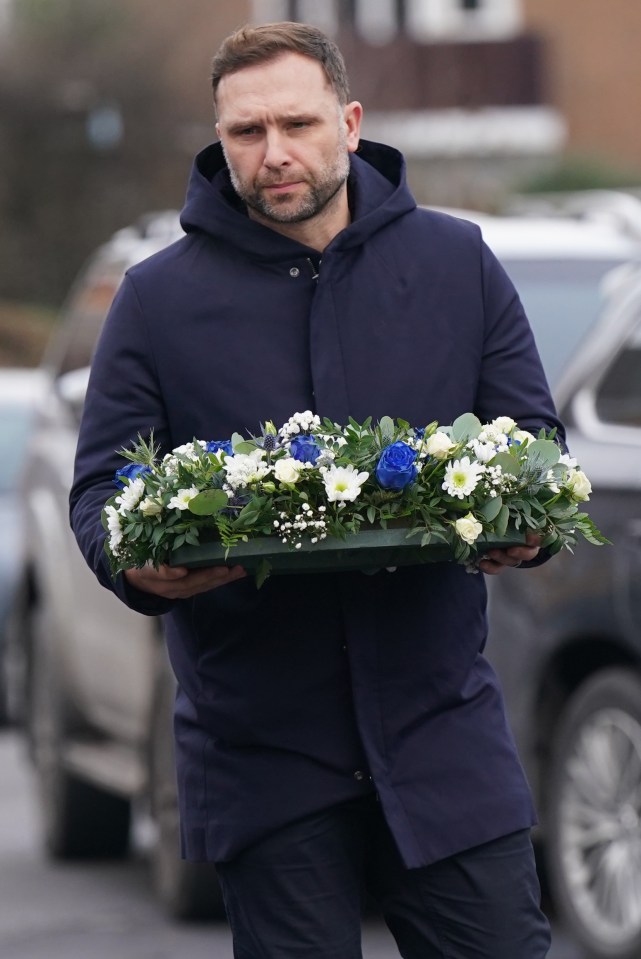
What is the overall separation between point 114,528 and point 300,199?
2.11 ft

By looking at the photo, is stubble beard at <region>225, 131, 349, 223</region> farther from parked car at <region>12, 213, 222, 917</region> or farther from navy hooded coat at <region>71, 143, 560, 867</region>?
parked car at <region>12, 213, 222, 917</region>

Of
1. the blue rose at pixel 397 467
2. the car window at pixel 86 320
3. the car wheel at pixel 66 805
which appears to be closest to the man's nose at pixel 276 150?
the blue rose at pixel 397 467

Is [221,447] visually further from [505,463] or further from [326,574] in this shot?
[505,463]

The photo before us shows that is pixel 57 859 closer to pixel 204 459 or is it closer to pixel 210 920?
pixel 210 920

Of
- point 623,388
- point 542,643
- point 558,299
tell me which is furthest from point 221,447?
point 558,299

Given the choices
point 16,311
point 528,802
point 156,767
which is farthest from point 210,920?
point 16,311

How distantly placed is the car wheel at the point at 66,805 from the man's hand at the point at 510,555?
4.99 m

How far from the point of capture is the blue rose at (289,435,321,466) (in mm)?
3535

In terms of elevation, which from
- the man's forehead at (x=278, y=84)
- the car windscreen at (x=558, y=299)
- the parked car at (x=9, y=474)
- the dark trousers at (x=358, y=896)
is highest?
the man's forehead at (x=278, y=84)

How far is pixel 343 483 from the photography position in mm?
3520

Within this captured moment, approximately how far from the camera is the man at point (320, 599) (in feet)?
12.2

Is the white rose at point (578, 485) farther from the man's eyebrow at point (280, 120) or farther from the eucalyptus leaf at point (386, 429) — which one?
the man's eyebrow at point (280, 120)

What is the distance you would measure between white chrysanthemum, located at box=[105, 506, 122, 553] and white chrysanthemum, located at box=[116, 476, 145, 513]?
0.01m

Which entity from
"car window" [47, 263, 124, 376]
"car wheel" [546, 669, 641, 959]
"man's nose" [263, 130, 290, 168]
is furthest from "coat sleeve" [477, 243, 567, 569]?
"car window" [47, 263, 124, 376]
